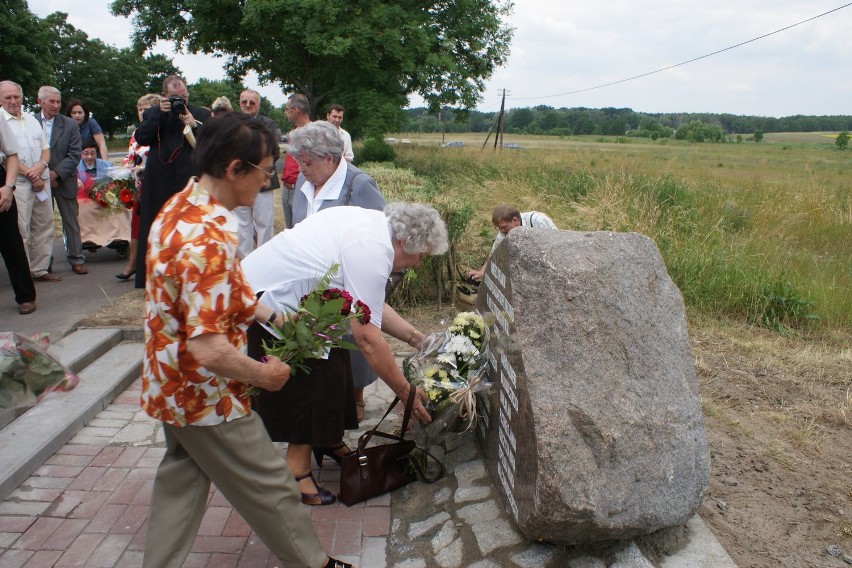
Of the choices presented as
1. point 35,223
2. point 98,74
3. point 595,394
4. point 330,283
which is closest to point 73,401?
point 330,283

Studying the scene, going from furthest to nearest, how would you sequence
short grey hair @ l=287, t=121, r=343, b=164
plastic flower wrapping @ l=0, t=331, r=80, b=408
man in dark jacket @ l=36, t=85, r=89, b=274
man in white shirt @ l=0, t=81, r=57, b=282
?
1. man in dark jacket @ l=36, t=85, r=89, b=274
2. man in white shirt @ l=0, t=81, r=57, b=282
3. short grey hair @ l=287, t=121, r=343, b=164
4. plastic flower wrapping @ l=0, t=331, r=80, b=408

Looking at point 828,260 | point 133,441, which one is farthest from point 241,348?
point 828,260

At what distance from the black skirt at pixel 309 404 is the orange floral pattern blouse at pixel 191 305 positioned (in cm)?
81

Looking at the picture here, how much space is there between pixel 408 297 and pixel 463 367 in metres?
2.92

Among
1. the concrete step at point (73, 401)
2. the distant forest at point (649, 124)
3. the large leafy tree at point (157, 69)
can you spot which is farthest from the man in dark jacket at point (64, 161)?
the large leafy tree at point (157, 69)

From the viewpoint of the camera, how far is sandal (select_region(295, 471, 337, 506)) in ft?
11.1

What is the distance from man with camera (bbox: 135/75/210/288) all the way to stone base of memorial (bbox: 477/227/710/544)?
3574 mm

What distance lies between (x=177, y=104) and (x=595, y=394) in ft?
14.3

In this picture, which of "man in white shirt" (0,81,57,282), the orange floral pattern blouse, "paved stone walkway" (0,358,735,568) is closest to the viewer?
the orange floral pattern blouse

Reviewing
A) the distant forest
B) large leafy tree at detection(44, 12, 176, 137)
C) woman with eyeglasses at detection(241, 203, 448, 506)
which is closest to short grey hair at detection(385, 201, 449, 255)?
woman with eyeglasses at detection(241, 203, 448, 506)

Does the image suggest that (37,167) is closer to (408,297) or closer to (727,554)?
(408,297)

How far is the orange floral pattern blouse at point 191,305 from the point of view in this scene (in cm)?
209

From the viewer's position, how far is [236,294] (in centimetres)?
219

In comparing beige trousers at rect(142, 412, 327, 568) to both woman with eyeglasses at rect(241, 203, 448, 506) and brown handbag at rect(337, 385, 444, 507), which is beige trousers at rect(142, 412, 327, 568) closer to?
woman with eyeglasses at rect(241, 203, 448, 506)
